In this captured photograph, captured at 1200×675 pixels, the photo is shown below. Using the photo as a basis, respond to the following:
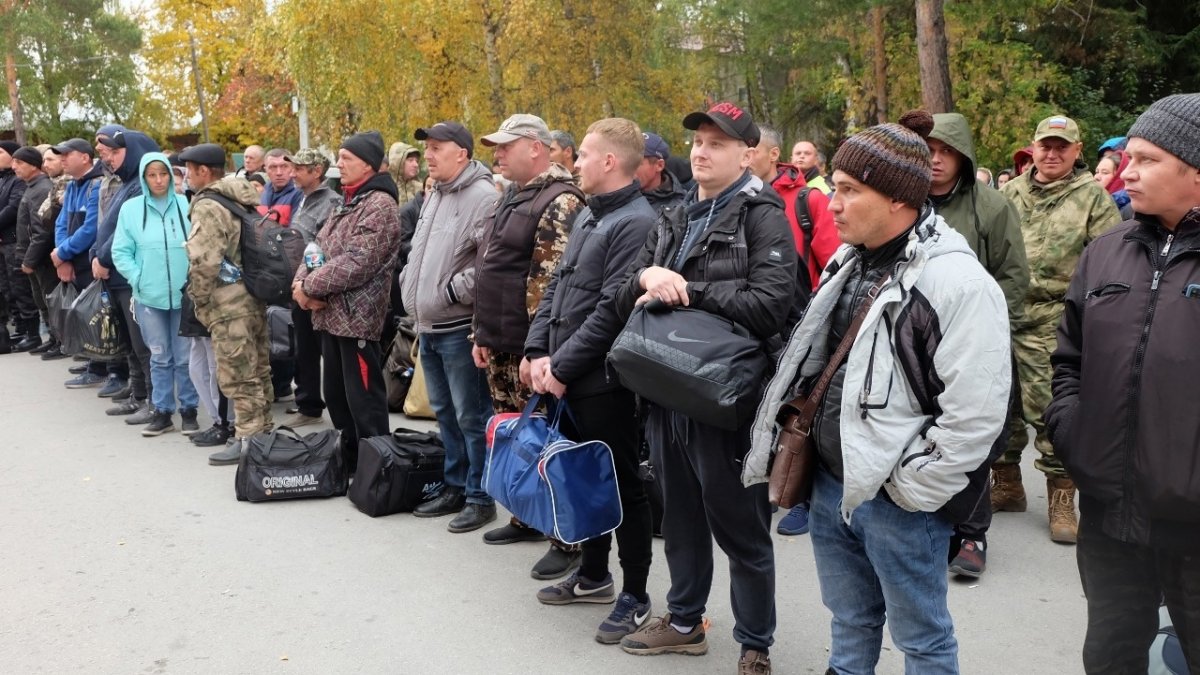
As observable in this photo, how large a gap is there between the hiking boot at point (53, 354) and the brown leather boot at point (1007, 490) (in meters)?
9.89

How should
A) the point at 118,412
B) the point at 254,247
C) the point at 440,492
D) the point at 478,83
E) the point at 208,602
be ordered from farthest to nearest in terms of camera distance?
the point at 478,83 → the point at 118,412 → the point at 254,247 → the point at 440,492 → the point at 208,602

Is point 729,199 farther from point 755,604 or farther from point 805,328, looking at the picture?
point 755,604

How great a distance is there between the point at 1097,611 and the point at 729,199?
1777 millimetres

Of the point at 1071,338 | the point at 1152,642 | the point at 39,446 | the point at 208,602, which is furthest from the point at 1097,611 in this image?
the point at 39,446

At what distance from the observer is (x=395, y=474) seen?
19.5ft

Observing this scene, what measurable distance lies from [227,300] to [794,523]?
13.6 feet

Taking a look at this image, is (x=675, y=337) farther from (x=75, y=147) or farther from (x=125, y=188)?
(x=75, y=147)

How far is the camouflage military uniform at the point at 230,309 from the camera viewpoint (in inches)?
273

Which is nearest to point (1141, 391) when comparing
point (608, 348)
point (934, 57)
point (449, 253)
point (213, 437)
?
point (608, 348)

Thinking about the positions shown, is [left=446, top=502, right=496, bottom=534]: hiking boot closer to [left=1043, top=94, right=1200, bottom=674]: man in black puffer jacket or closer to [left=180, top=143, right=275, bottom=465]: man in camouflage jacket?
[left=180, top=143, right=275, bottom=465]: man in camouflage jacket

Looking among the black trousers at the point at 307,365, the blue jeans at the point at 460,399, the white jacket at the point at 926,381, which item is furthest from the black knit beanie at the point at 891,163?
the black trousers at the point at 307,365

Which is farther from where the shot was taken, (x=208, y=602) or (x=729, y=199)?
(x=208, y=602)

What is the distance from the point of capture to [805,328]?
3.02m

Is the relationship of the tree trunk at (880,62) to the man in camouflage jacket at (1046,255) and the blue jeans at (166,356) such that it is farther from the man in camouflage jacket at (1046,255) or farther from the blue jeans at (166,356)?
the blue jeans at (166,356)
